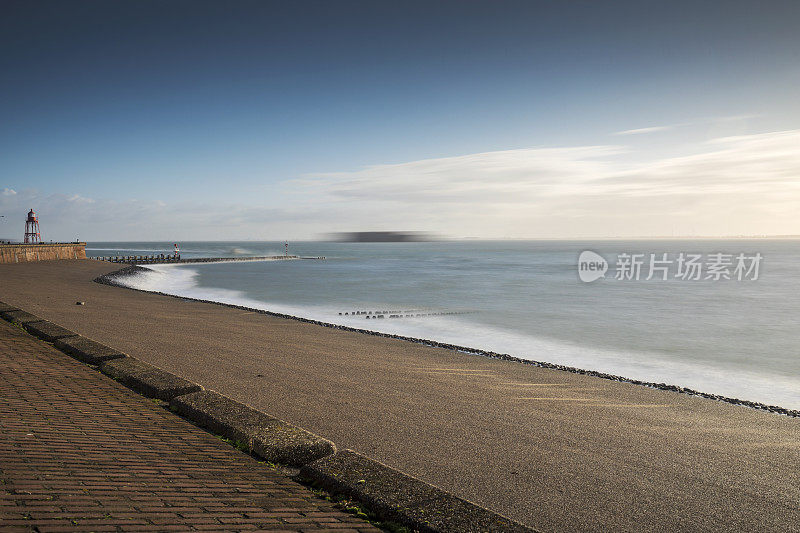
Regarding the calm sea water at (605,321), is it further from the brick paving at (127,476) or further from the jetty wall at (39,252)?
the jetty wall at (39,252)

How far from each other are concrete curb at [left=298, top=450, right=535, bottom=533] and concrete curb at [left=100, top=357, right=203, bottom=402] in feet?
8.72

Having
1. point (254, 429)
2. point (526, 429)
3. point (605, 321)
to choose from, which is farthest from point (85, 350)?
point (605, 321)

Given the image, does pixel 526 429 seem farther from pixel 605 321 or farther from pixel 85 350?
pixel 605 321

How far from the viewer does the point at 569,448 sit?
5984 mm

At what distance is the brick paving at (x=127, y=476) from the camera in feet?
10.8

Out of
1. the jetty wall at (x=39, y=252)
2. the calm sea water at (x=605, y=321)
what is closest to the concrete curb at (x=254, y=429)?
the calm sea water at (x=605, y=321)

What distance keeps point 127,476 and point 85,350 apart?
517 cm

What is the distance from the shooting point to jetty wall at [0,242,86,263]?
45344mm

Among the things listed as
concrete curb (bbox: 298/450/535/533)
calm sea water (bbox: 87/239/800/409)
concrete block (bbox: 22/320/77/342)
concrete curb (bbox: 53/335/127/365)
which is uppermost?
concrete block (bbox: 22/320/77/342)

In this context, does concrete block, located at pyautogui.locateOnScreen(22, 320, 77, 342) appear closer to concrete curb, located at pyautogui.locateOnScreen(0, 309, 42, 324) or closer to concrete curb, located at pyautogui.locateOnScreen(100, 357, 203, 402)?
concrete curb, located at pyautogui.locateOnScreen(0, 309, 42, 324)

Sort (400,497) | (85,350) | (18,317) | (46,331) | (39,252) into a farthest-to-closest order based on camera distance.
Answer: (39,252) < (18,317) < (46,331) < (85,350) < (400,497)

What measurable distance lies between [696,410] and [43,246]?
60.0 metres

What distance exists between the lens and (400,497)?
12.9ft

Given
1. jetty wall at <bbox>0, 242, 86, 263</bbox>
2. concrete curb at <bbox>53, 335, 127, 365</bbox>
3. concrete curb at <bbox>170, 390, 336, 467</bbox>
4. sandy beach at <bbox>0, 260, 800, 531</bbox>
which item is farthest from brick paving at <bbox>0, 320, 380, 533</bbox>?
jetty wall at <bbox>0, 242, 86, 263</bbox>
